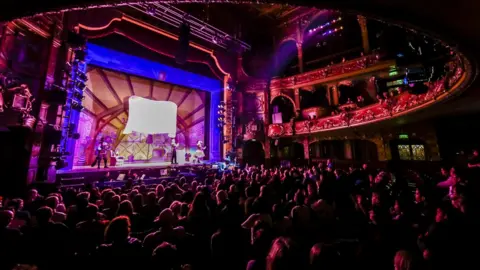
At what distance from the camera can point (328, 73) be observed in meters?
18.1

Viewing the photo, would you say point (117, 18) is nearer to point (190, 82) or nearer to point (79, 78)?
point (79, 78)

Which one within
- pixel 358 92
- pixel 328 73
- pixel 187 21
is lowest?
pixel 358 92

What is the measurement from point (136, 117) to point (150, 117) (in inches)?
43.1

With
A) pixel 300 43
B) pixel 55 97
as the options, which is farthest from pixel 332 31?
pixel 55 97

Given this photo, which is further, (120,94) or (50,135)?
(120,94)

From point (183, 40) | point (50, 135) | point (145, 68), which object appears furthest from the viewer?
point (145, 68)

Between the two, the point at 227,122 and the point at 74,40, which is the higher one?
the point at 74,40

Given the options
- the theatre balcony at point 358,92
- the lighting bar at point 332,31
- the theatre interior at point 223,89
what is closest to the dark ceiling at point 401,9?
the theatre interior at point 223,89

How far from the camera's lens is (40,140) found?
897 cm

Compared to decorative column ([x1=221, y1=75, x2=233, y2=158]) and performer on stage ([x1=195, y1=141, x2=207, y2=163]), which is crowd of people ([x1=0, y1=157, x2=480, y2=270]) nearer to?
decorative column ([x1=221, y1=75, x2=233, y2=158])

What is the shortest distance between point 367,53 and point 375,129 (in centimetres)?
587

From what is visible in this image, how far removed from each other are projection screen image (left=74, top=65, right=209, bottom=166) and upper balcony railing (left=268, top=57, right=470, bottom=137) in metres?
8.72

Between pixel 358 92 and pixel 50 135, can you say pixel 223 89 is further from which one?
pixel 50 135

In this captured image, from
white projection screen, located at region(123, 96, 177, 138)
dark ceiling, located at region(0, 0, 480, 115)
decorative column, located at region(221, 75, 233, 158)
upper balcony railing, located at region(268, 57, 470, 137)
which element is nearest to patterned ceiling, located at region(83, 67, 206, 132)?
white projection screen, located at region(123, 96, 177, 138)
